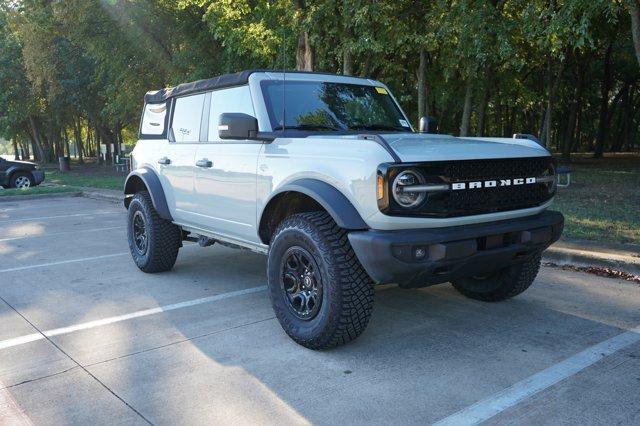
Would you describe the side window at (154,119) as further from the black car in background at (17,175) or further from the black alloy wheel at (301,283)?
the black car in background at (17,175)

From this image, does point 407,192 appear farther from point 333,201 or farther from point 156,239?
point 156,239

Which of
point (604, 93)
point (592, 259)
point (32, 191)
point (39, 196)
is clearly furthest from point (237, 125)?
point (604, 93)

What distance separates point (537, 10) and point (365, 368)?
8.99 meters

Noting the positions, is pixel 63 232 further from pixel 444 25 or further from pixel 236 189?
pixel 444 25

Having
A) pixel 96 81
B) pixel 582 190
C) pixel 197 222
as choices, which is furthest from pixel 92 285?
pixel 96 81

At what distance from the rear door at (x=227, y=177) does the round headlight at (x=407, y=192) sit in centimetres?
144

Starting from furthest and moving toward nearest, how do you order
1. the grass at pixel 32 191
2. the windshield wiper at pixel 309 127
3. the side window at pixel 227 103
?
1. the grass at pixel 32 191
2. the side window at pixel 227 103
3. the windshield wiper at pixel 309 127

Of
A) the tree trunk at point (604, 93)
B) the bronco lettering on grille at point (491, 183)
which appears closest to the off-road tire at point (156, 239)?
the bronco lettering on grille at point (491, 183)

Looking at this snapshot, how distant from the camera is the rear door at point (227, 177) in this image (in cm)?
463

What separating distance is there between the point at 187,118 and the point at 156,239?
51.8 inches

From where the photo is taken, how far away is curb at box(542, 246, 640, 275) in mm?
5867

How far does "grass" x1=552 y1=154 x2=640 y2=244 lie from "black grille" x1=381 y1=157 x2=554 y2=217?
3.32 meters

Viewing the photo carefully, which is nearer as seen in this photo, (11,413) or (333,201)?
(11,413)

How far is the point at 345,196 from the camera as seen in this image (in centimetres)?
375
